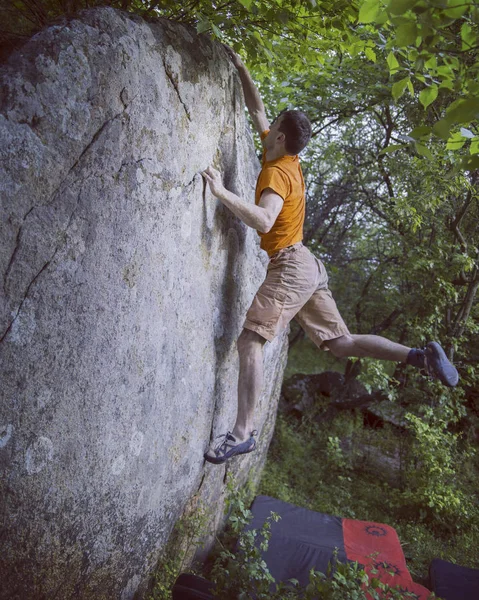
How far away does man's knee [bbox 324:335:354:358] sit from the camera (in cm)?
365

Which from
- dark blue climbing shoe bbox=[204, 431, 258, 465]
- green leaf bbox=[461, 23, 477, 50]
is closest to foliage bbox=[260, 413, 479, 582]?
dark blue climbing shoe bbox=[204, 431, 258, 465]

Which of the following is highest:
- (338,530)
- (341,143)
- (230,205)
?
(341,143)

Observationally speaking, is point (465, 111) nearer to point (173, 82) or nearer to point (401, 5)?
point (401, 5)

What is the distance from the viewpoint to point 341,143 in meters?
8.09

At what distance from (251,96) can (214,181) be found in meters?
1.20

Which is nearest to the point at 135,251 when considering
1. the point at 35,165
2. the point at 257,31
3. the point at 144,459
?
the point at 35,165

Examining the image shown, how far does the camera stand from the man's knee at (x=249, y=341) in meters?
3.38

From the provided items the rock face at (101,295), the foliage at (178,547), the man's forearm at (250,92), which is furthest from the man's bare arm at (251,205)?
the foliage at (178,547)

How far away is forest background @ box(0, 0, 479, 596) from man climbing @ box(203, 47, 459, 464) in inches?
26.9

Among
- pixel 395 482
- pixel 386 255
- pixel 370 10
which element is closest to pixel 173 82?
pixel 370 10

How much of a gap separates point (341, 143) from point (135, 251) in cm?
638

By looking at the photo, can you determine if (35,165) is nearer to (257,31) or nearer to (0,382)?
(0,382)

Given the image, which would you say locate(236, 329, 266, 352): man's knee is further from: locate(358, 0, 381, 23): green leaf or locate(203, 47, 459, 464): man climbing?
locate(358, 0, 381, 23): green leaf

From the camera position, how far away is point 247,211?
→ 3049 millimetres
